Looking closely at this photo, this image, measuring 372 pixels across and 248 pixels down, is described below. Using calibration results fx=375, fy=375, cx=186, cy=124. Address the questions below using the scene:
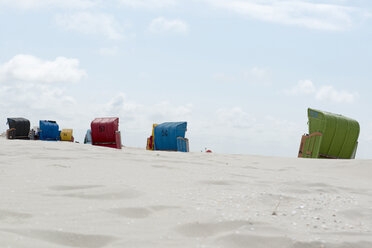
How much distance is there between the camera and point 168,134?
15281mm

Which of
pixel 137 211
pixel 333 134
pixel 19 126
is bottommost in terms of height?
pixel 333 134

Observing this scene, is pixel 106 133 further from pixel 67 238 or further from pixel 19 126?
pixel 67 238

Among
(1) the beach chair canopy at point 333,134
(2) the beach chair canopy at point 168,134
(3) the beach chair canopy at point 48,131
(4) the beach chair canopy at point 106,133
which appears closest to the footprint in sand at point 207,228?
(1) the beach chair canopy at point 333,134

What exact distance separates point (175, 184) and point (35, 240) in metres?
1.66

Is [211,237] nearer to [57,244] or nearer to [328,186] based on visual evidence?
[57,244]

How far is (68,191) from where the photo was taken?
9.19ft

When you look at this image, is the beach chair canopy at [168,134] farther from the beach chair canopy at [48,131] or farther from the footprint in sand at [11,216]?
the footprint in sand at [11,216]

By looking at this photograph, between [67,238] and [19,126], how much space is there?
70.1ft

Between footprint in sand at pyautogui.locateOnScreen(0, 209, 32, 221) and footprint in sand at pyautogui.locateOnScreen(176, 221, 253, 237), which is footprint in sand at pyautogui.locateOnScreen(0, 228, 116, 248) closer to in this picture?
footprint in sand at pyautogui.locateOnScreen(0, 209, 32, 221)

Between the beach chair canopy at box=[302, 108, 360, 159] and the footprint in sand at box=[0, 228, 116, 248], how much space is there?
1016 centimetres

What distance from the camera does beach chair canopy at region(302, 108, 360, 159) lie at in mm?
11117

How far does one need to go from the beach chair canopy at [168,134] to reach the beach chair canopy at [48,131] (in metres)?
9.13

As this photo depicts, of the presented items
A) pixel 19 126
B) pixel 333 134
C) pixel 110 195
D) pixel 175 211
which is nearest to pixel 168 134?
pixel 333 134

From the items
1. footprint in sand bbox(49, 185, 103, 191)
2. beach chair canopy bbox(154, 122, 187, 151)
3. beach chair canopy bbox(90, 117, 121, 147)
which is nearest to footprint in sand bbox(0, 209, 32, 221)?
footprint in sand bbox(49, 185, 103, 191)
